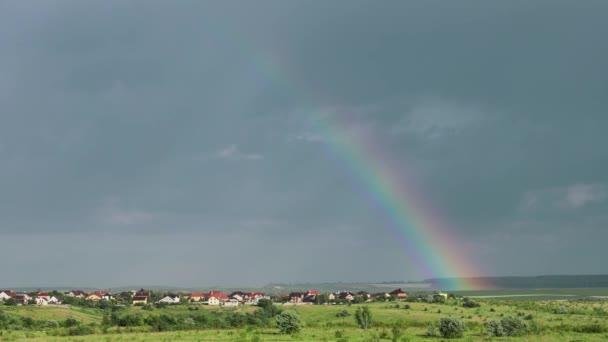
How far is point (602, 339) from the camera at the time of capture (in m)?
59.1

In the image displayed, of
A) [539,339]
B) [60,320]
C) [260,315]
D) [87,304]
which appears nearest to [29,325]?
[60,320]

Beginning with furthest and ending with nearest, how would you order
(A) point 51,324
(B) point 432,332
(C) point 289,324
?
(A) point 51,324 → (C) point 289,324 → (B) point 432,332

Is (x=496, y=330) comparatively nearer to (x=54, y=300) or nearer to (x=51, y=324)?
(x=51, y=324)

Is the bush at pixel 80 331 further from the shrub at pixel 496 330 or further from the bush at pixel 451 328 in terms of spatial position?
the shrub at pixel 496 330

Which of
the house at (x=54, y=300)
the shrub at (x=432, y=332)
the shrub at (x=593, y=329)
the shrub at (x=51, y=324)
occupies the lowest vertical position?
the shrub at (x=51, y=324)

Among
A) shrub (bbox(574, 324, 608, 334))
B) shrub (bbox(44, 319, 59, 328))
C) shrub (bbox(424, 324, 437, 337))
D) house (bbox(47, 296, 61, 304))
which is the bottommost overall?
shrub (bbox(44, 319, 59, 328))

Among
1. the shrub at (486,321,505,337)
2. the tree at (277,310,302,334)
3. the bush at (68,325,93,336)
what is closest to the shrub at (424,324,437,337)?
the shrub at (486,321,505,337)

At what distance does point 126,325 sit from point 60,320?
2082cm

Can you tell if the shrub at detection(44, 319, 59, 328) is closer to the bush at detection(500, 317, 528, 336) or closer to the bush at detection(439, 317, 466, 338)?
the bush at detection(439, 317, 466, 338)

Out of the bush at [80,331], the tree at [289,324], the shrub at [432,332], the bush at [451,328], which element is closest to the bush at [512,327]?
the bush at [451,328]

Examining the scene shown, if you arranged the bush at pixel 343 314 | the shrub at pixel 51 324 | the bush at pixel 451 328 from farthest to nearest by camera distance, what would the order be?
the bush at pixel 343 314 < the shrub at pixel 51 324 < the bush at pixel 451 328

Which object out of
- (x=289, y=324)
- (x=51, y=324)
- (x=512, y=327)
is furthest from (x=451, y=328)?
(x=51, y=324)

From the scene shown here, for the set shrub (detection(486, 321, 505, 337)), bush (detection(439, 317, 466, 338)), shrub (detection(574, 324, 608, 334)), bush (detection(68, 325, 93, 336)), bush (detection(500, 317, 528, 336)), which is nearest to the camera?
bush (detection(439, 317, 466, 338))

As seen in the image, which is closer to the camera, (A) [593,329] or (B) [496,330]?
(B) [496,330]
